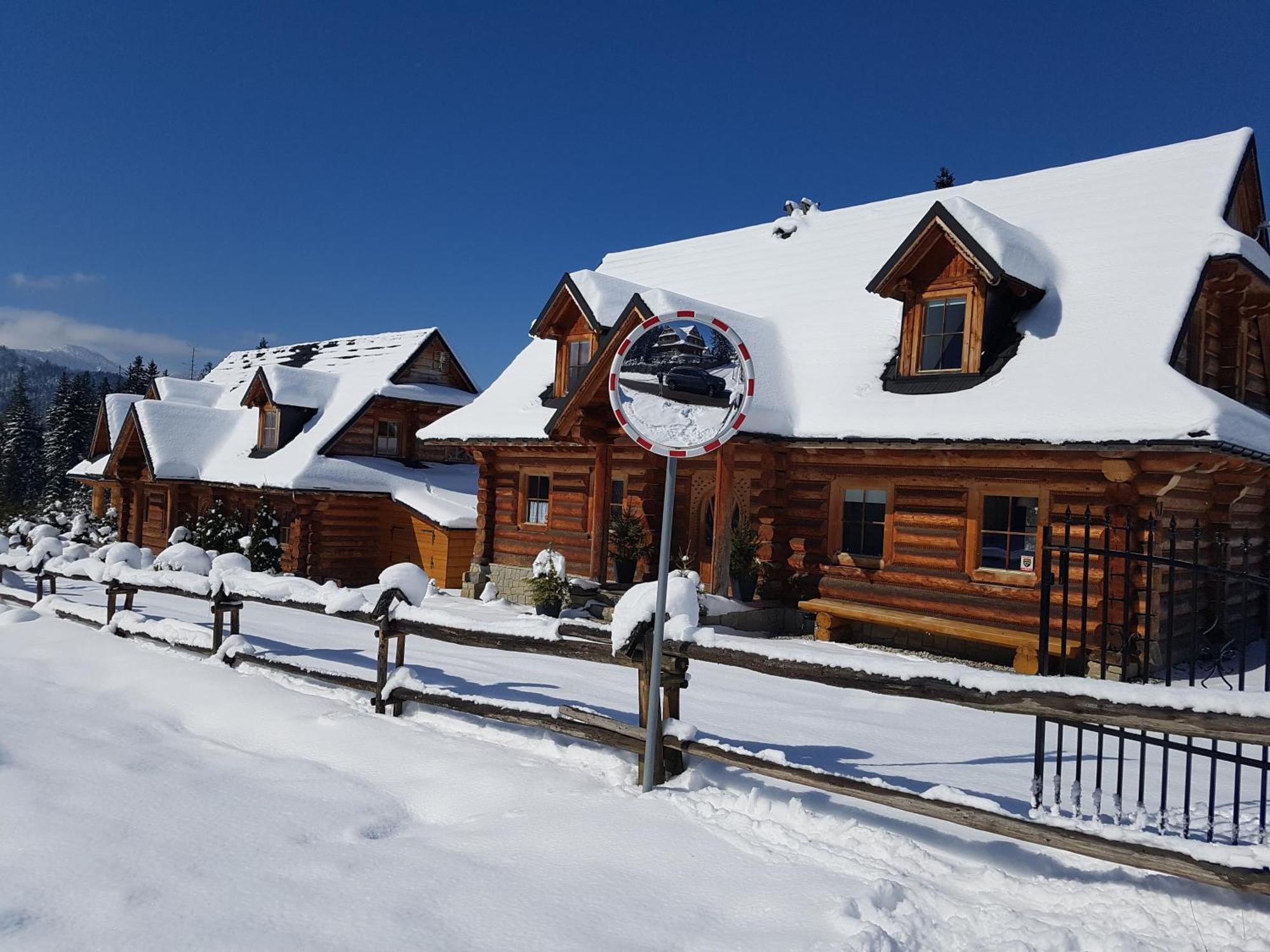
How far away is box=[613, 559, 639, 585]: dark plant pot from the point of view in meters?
16.6

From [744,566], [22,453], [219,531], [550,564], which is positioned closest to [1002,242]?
[744,566]

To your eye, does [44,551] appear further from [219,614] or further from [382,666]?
[382,666]

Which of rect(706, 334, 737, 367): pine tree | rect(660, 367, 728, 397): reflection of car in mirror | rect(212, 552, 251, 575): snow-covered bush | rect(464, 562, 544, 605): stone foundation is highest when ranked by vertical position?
rect(706, 334, 737, 367): pine tree

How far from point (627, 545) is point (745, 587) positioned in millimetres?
2725

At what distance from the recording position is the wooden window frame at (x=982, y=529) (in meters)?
12.0

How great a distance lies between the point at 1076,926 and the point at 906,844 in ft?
3.03

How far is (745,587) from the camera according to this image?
14906 mm

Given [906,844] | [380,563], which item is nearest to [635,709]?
[906,844]

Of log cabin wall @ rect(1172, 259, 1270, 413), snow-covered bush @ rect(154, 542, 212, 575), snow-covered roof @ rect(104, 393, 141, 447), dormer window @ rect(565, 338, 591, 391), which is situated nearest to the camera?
snow-covered bush @ rect(154, 542, 212, 575)

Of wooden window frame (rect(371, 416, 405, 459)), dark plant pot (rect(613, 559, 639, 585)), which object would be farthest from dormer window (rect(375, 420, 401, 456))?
dark plant pot (rect(613, 559, 639, 585))

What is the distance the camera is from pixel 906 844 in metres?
4.63

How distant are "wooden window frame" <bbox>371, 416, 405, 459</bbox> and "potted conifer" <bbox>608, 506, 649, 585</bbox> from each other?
10624 mm

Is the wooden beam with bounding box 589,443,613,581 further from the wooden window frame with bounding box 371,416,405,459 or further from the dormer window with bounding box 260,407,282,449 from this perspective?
the dormer window with bounding box 260,407,282,449

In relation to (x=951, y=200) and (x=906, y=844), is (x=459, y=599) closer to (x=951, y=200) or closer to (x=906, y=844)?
(x=951, y=200)
